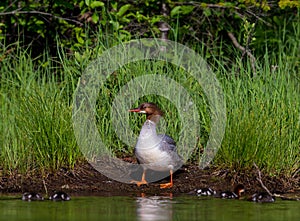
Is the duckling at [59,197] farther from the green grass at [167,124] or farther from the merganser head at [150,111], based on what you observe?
the merganser head at [150,111]

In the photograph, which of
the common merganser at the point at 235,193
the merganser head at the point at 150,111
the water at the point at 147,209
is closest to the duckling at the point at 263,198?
the water at the point at 147,209

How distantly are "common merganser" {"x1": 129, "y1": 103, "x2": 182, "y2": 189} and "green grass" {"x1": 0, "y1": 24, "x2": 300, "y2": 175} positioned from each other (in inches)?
21.5

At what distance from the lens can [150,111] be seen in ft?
30.0

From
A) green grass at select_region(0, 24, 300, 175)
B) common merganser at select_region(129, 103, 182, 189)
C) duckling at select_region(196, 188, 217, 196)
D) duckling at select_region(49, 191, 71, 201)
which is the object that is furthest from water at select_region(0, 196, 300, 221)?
green grass at select_region(0, 24, 300, 175)

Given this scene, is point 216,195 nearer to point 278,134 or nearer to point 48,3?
point 278,134

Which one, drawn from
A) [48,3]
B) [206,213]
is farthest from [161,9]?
[206,213]

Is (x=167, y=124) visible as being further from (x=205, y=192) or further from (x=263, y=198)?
(x=263, y=198)

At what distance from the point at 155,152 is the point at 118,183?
0.56m

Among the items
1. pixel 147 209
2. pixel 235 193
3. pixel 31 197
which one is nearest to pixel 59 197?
pixel 31 197

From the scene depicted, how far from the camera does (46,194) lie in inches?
322

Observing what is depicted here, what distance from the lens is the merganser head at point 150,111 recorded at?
912 centimetres

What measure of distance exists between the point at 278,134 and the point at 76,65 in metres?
2.90

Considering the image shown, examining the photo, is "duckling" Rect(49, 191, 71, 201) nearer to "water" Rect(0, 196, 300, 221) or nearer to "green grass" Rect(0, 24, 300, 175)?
"water" Rect(0, 196, 300, 221)

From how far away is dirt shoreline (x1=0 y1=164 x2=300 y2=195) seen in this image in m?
8.47
